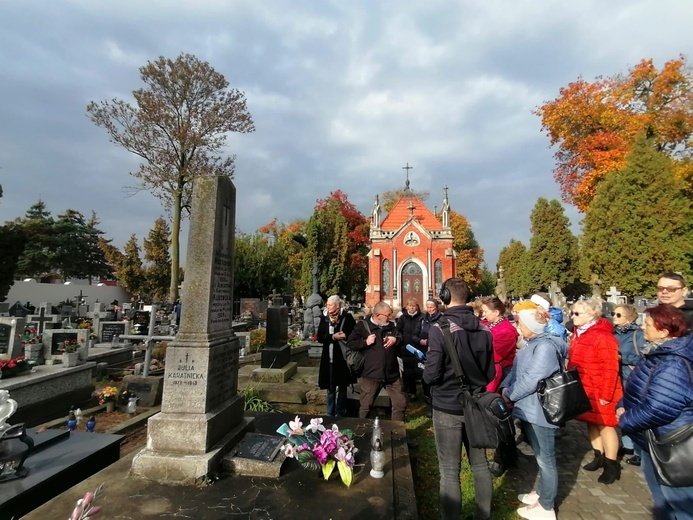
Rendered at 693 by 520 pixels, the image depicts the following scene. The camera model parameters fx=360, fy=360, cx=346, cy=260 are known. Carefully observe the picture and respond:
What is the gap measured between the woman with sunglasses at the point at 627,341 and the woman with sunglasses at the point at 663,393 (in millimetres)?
2405

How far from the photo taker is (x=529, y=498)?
3.57 metres

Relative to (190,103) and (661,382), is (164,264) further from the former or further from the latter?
(661,382)

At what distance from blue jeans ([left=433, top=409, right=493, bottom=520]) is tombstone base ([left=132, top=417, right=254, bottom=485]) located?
201cm

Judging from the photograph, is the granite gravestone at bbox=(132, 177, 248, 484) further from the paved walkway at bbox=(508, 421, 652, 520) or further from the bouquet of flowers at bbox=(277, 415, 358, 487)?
the paved walkway at bbox=(508, 421, 652, 520)

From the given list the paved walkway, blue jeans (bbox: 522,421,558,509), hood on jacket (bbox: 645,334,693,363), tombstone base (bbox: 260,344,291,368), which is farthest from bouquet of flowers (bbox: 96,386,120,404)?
hood on jacket (bbox: 645,334,693,363)

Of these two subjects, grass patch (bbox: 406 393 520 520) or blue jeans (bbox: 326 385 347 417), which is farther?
blue jeans (bbox: 326 385 347 417)

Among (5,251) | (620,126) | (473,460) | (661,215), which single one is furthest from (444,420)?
(5,251)

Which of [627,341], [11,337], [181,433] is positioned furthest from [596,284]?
[11,337]

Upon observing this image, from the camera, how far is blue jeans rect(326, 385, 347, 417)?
5.43 metres

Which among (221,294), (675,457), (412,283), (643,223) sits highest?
(643,223)

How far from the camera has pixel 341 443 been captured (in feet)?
11.0

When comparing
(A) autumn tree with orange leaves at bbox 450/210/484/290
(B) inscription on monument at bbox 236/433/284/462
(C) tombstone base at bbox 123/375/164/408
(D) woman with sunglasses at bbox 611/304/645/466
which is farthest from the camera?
(A) autumn tree with orange leaves at bbox 450/210/484/290

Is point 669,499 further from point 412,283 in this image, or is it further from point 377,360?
point 412,283

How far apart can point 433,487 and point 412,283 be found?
104 feet
